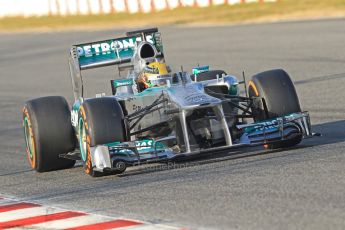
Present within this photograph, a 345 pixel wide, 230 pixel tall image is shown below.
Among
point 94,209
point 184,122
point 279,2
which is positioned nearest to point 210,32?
point 279,2

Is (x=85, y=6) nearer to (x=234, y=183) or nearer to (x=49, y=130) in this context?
(x=49, y=130)

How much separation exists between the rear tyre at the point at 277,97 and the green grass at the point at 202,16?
15.8 m

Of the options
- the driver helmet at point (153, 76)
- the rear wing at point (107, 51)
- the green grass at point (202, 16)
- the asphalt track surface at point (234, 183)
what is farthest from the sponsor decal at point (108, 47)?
the green grass at point (202, 16)

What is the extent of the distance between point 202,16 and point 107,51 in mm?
19018

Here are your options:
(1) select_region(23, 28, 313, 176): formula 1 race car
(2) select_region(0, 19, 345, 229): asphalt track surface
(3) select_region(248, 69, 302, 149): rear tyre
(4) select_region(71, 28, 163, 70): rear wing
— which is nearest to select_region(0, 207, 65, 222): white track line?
(2) select_region(0, 19, 345, 229): asphalt track surface

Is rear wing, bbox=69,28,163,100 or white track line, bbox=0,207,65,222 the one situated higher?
rear wing, bbox=69,28,163,100

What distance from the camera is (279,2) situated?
28859mm

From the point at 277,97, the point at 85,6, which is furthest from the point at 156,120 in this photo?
the point at 85,6

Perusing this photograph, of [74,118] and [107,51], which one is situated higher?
[107,51]

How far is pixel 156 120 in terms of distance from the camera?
10.2 meters

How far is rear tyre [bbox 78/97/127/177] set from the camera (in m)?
9.48

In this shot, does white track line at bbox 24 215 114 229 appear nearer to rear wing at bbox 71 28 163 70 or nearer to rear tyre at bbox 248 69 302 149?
rear tyre at bbox 248 69 302 149

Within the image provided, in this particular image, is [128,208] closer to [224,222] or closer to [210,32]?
[224,222]

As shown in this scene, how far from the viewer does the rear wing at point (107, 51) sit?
1144 centimetres
